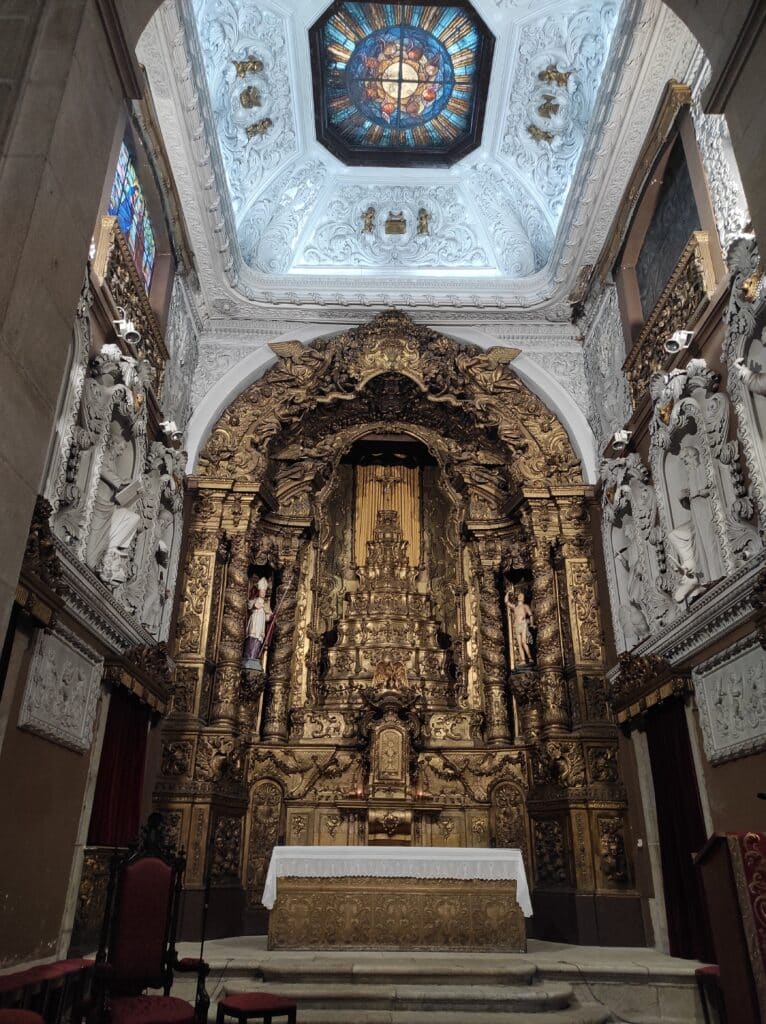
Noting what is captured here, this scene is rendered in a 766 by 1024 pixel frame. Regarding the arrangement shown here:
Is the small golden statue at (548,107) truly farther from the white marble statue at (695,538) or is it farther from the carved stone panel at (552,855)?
the carved stone panel at (552,855)

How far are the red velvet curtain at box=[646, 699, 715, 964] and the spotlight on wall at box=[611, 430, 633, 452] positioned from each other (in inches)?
A: 144

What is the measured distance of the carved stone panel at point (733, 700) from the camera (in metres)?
6.84

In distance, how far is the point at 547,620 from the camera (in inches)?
449

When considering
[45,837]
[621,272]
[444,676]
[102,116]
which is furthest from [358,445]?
[102,116]

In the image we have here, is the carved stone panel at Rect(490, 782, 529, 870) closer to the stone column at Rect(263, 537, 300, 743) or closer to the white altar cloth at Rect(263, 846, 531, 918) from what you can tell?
the white altar cloth at Rect(263, 846, 531, 918)

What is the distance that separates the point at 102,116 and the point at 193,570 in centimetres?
763

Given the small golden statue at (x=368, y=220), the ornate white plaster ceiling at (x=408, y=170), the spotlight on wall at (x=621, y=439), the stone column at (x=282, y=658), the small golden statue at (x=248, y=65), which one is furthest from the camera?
the small golden statue at (x=368, y=220)

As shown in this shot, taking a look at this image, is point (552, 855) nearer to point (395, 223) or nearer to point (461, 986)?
point (461, 986)

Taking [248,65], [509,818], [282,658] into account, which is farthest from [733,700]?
[248,65]

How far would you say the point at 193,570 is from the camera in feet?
37.1

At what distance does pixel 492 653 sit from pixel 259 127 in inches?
366

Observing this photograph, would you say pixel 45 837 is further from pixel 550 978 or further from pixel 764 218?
pixel 764 218

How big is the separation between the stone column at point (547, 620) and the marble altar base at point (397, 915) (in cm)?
302

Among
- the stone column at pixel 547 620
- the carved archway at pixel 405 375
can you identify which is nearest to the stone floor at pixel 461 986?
the stone column at pixel 547 620
